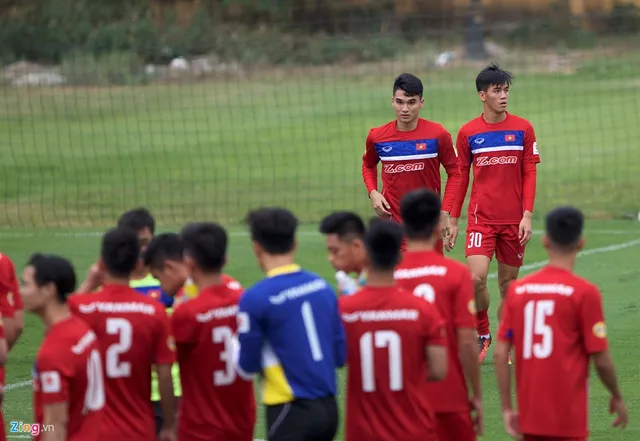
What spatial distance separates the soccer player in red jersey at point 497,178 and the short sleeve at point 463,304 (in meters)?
4.42

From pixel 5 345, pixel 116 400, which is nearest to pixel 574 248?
pixel 116 400

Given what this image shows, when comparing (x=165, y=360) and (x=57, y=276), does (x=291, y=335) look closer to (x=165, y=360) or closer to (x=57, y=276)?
(x=165, y=360)

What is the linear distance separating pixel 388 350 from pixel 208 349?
937 millimetres

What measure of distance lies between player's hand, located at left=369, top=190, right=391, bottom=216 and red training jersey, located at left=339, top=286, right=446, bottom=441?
183 inches

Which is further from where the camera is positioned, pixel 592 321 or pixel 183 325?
pixel 183 325

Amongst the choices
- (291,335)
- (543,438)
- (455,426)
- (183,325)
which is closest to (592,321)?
(543,438)

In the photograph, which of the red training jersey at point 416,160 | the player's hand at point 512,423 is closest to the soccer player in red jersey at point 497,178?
the red training jersey at point 416,160

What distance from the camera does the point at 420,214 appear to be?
6.97m

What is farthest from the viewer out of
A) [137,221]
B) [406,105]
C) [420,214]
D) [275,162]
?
[275,162]

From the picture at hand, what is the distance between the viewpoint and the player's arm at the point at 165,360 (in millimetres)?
6672

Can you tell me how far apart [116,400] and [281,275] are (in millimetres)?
1083

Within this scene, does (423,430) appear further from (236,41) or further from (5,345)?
(236,41)

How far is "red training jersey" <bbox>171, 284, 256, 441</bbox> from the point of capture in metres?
6.75

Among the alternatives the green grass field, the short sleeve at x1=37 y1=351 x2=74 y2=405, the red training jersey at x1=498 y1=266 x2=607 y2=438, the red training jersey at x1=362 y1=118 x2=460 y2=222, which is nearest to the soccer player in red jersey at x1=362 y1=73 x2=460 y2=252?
the red training jersey at x1=362 y1=118 x2=460 y2=222
